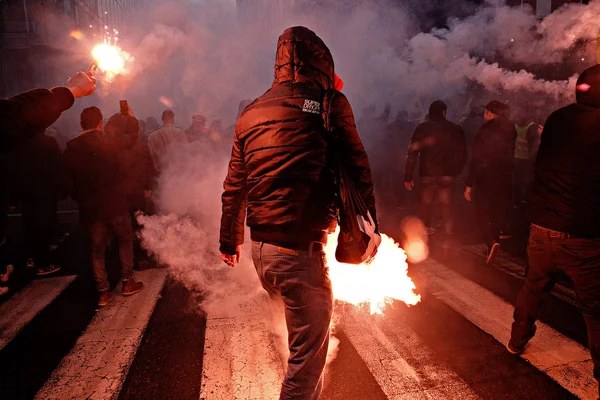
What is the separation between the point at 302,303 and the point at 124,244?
136 inches

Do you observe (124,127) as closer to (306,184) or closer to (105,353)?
(105,353)

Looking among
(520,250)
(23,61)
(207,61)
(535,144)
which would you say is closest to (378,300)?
(520,250)

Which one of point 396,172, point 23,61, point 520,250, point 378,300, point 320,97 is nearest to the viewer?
point 320,97

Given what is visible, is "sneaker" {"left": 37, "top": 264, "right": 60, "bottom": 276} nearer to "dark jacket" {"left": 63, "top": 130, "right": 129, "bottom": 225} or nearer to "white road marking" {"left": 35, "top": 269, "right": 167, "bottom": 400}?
"white road marking" {"left": 35, "top": 269, "right": 167, "bottom": 400}

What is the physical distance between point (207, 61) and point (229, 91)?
13.7 ft

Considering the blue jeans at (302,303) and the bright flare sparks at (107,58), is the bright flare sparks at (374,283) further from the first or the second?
the bright flare sparks at (107,58)

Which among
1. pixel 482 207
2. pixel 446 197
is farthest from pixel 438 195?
pixel 482 207

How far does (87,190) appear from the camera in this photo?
4348mm

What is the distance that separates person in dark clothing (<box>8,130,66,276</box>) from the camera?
5.45 meters

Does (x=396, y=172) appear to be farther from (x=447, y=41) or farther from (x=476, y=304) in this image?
(x=476, y=304)

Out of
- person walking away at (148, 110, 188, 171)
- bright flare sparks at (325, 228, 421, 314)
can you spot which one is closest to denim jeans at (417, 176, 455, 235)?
bright flare sparks at (325, 228, 421, 314)

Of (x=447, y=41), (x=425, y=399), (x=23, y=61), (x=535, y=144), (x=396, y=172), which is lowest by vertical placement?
(x=425, y=399)

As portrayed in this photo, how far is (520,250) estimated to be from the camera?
612cm

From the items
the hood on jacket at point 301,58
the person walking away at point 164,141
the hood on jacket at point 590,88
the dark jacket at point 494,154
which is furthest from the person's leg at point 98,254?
the dark jacket at point 494,154
